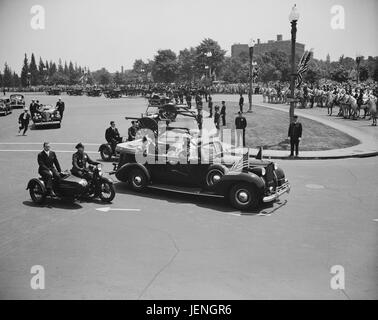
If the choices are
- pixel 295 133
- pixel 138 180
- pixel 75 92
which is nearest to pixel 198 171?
pixel 138 180

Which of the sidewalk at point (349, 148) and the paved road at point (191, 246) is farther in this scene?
the sidewalk at point (349, 148)

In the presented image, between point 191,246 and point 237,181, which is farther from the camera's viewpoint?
point 237,181

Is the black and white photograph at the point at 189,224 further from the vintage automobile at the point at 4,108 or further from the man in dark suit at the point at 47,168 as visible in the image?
the vintage automobile at the point at 4,108

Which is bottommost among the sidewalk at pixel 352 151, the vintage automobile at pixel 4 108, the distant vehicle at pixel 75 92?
the sidewalk at pixel 352 151

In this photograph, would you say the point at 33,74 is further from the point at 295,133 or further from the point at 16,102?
the point at 295,133

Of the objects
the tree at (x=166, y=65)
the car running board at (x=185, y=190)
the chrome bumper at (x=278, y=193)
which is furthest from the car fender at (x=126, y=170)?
the tree at (x=166, y=65)

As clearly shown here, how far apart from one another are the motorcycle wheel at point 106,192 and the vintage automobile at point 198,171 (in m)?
1.17

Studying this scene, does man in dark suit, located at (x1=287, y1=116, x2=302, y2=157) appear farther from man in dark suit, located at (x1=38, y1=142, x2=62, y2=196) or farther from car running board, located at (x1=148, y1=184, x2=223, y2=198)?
man in dark suit, located at (x1=38, y1=142, x2=62, y2=196)

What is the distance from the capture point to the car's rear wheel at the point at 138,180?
1252cm

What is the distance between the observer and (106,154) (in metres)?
18.0

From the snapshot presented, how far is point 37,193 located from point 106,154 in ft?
21.5

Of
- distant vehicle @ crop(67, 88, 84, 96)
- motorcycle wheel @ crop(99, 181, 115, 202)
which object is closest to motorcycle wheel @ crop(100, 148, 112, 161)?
motorcycle wheel @ crop(99, 181, 115, 202)
